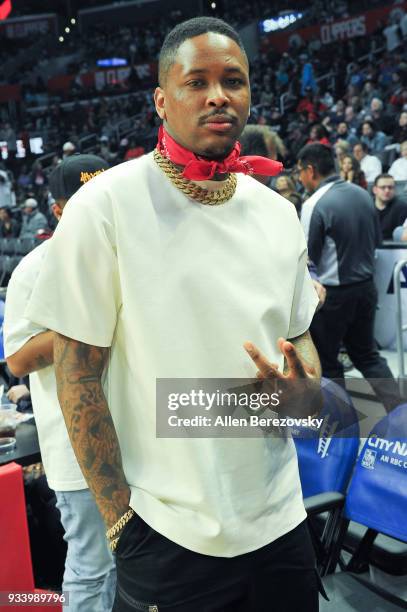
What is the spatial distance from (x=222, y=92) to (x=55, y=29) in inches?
1301

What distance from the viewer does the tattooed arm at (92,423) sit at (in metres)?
1.13

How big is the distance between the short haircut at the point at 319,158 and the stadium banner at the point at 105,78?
21077 mm

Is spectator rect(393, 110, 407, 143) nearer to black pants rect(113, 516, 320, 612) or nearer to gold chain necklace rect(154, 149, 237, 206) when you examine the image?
gold chain necklace rect(154, 149, 237, 206)

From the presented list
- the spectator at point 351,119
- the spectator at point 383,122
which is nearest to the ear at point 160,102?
the spectator at point 383,122

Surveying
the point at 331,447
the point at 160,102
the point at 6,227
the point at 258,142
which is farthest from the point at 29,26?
the point at 160,102

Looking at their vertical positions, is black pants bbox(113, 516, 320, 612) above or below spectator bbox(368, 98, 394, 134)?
below

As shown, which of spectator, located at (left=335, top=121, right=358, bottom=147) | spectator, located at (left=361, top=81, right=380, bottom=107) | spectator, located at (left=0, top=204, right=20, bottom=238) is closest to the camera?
spectator, located at (left=335, top=121, right=358, bottom=147)

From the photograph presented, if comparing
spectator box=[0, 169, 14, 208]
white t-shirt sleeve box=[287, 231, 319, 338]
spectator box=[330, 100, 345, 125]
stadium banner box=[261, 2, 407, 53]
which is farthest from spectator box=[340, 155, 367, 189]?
stadium banner box=[261, 2, 407, 53]

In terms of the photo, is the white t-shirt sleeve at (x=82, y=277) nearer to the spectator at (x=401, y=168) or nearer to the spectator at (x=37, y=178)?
the spectator at (x=401, y=168)

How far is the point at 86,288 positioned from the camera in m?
1.09

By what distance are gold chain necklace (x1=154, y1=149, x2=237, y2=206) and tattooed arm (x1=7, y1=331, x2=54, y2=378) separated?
2.27 ft

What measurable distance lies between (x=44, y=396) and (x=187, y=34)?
1.05 m

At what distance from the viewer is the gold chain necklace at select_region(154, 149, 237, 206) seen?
1183 mm

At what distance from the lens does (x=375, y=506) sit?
2.14 meters
